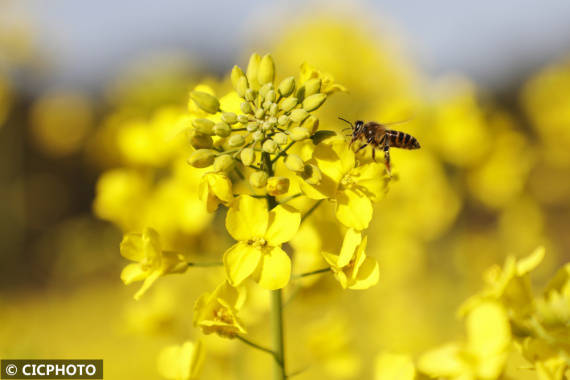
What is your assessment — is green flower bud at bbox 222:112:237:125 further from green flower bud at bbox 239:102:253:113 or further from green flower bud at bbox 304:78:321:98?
green flower bud at bbox 304:78:321:98

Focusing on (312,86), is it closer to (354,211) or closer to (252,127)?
(252,127)

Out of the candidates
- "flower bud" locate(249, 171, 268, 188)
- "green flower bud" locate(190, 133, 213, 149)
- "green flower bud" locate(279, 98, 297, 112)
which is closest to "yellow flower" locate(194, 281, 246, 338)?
"flower bud" locate(249, 171, 268, 188)

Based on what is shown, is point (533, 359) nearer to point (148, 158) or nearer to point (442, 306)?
point (148, 158)

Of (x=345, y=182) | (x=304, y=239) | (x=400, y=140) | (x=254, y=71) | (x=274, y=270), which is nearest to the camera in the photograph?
(x=274, y=270)

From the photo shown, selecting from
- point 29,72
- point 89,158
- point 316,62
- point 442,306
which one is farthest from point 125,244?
point 89,158

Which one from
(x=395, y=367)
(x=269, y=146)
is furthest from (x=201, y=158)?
(x=395, y=367)
